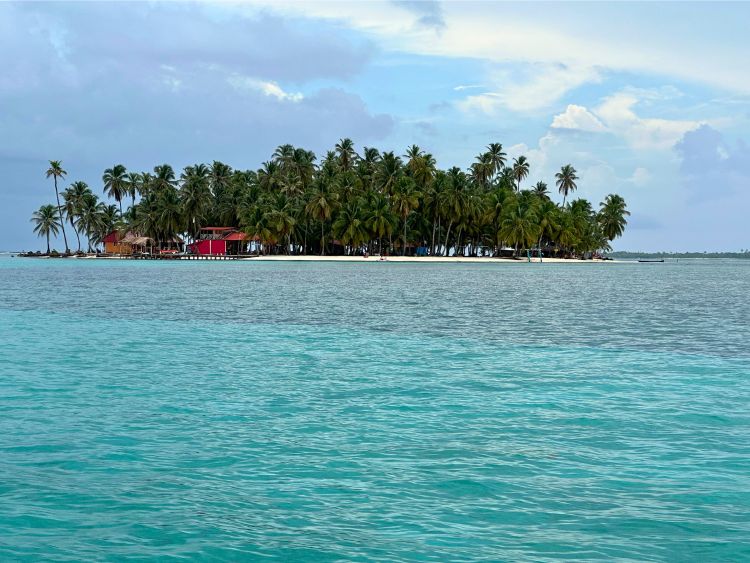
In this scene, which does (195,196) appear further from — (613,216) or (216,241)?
(613,216)

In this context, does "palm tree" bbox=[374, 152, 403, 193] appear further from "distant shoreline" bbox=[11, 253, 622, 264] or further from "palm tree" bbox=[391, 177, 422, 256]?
"distant shoreline" bbox=[11, 253, 622, 264]

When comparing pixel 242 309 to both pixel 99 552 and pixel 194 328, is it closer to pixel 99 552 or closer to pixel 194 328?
pixel 194 328

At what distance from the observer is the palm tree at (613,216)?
16238 cm

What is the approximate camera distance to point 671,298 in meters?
50.3

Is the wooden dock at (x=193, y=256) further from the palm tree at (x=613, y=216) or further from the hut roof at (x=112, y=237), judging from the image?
the palm tree at (x=613, y=216)

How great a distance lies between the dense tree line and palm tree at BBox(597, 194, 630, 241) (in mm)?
221

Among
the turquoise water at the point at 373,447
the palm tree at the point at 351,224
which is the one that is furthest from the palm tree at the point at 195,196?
the turquoise water at the point at 373,447

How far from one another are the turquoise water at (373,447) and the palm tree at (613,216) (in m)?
143

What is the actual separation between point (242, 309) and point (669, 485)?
3045 cm

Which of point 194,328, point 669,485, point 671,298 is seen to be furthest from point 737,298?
point 669,485

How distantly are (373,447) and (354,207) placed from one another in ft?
375

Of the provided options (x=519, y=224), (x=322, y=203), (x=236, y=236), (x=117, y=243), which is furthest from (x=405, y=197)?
(x=117, y=243)

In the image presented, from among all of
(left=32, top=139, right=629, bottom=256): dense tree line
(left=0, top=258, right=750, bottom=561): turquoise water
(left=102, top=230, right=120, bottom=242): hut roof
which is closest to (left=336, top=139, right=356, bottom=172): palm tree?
(left=32, top=139, right=629, bottom=256): dense tree line

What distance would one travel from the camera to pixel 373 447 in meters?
11.3
